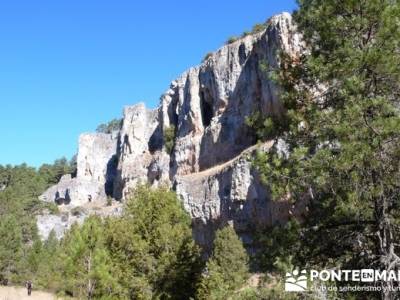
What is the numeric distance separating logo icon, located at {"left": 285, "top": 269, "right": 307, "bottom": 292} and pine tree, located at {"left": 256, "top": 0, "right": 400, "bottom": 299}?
80 centimetres

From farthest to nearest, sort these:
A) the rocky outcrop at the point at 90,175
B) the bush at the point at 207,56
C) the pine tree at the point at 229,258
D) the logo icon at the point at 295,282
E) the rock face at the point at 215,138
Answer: the rocky outcrop at the point at 90,175, the bush at the point at 207,56, the rock face at the point at 215,138, the pine tree at the point at 229,258, the logo icon at the point at 295,282

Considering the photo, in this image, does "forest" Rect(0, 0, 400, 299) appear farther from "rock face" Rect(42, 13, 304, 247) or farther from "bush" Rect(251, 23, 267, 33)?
"bush" Rect(251, 23, 267, 33)

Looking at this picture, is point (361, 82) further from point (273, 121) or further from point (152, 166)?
point (152, 166)

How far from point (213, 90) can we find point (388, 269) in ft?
156

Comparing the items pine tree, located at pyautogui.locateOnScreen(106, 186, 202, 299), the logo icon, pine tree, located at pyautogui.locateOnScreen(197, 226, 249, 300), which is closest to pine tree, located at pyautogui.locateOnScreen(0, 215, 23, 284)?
pine tree, located at pyautogui.locateOnScreen(197, 226, 249, 300)

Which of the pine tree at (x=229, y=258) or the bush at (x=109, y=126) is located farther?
the bush at (x=109, y=126)

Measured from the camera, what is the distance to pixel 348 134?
7.91 m

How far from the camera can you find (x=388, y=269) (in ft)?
25.6

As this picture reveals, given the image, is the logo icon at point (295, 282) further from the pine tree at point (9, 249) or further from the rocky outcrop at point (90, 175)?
the rocky outcrop at point (90, 175)

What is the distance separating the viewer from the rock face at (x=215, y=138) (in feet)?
136

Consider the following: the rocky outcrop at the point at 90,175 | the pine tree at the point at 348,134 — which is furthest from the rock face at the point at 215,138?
the pine tree at the point at 348,134

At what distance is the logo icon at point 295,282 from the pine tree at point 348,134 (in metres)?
0.80

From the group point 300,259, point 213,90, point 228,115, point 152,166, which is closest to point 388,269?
point 300,259

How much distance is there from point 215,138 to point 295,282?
44.4 m
